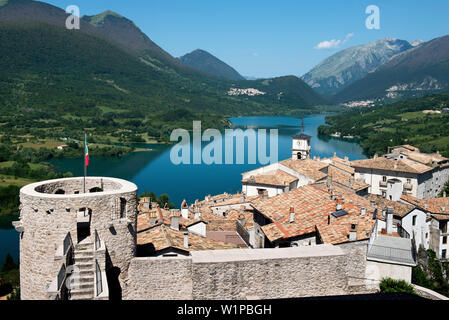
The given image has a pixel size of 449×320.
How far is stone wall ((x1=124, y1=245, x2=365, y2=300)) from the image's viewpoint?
1059cm

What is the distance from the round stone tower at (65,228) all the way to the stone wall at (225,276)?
0.63 meters

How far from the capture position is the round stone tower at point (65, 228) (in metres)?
9.68

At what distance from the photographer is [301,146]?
151 feet

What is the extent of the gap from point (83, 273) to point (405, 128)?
439ft

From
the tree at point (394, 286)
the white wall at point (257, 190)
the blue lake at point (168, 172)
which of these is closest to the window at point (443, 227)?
the white wall at point (257, 190)

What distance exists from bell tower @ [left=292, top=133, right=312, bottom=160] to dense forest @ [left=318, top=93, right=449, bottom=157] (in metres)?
43.6

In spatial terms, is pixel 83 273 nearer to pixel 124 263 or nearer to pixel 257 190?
pixel 124 263

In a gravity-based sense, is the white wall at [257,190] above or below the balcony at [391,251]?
below

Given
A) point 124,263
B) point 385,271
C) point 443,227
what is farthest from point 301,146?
point 124,263

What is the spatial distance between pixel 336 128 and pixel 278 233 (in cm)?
→ 14894

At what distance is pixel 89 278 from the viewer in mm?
9523

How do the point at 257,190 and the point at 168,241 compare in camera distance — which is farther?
the point at 257,190

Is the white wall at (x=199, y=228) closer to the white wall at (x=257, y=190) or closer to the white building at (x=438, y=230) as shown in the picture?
the white wall at (x=257, y=190)
